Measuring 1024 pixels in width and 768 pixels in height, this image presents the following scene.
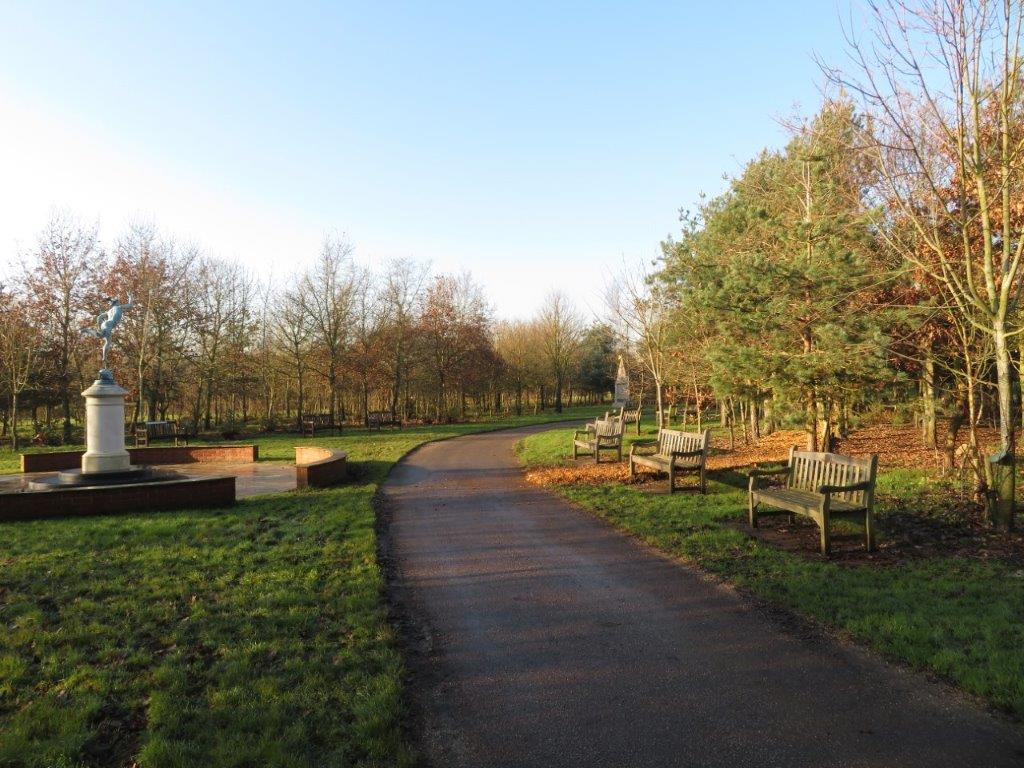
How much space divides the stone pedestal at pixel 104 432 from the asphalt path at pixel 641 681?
337 inches

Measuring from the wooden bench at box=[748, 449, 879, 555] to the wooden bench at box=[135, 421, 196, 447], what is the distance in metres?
20.7

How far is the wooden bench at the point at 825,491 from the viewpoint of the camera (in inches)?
249

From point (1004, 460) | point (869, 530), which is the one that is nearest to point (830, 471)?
point (869, 530)

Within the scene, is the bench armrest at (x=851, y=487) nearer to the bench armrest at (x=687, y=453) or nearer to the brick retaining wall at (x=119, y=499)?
the bench armrest at (x=687, y=453)

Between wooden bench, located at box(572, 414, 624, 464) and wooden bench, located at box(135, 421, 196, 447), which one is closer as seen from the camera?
wooden bench, located at box(572, 414, 624, 464)

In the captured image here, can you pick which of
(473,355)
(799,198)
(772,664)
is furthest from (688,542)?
(473,355)

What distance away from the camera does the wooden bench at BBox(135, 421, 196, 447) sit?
21.2 metres

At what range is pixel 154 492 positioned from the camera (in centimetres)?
977

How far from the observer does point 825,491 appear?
6227 mm

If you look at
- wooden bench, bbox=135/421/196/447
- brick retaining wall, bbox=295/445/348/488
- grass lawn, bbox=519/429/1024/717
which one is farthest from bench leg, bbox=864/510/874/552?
wooden bench, bbox=135/421/196/447

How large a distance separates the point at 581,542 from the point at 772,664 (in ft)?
11.2

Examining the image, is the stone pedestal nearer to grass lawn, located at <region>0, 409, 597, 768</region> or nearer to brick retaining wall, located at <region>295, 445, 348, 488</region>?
brick retaining wall, located at <region>295, 445, 348, 488</region>

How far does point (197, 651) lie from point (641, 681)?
3.00 m

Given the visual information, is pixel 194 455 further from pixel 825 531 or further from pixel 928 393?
pixel 928 393
